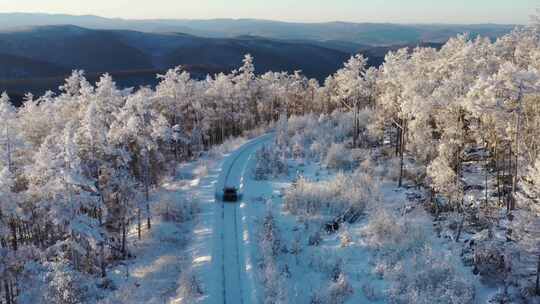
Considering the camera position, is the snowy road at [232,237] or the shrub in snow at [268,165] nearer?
the snowy road at [232,237]

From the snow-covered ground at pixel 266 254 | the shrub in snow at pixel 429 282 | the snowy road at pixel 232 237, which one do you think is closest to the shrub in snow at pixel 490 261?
the snow-covered ground at pixel 266 254

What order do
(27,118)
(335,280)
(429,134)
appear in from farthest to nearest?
(27,118)
(429,134)
(335,280)

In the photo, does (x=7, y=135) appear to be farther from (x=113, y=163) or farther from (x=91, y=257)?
(x=91, y=257)

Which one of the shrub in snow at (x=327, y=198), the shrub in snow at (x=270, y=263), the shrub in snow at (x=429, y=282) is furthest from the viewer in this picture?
the shrub in snow at (x=327, y=198)

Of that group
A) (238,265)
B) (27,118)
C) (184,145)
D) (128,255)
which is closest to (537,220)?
(238,265)

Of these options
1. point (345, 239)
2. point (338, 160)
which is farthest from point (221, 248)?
point (338, 160)

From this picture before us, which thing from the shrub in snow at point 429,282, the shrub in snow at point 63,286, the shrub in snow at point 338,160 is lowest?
the shrub in snow at point 63,286

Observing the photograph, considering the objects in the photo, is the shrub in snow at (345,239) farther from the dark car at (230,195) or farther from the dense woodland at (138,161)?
the dark car at (230,195)

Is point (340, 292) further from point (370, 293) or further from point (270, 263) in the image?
point (270, 263)
